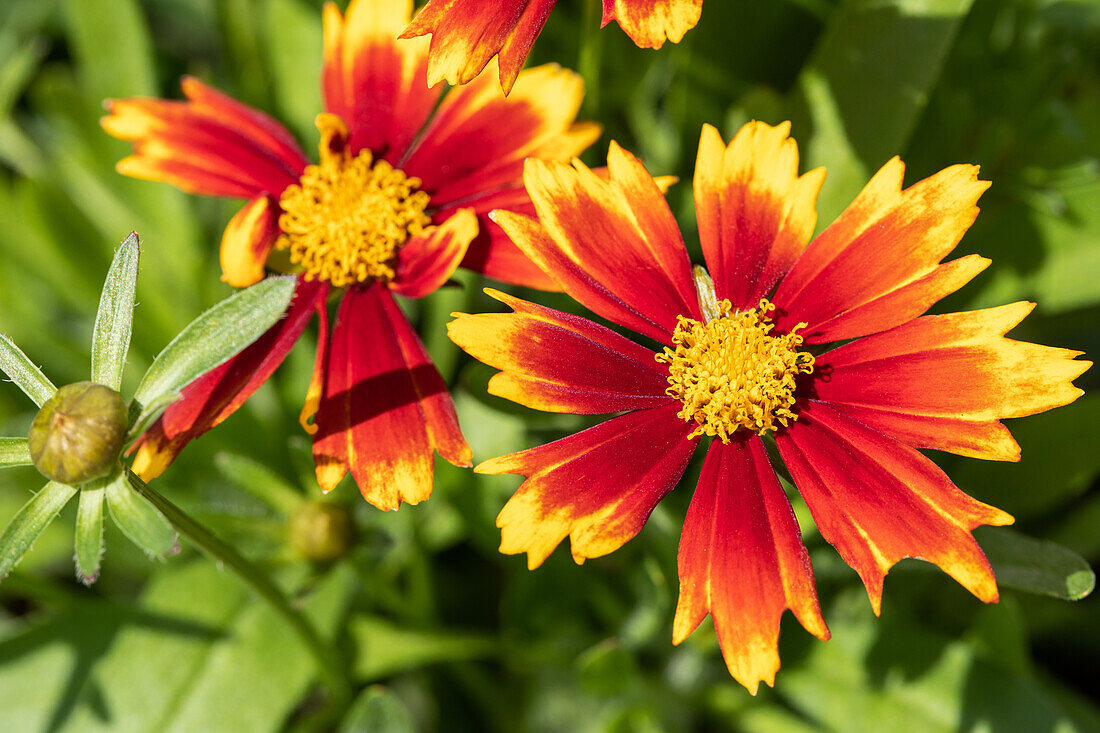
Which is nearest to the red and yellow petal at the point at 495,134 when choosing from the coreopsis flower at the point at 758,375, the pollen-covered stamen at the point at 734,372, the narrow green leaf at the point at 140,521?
the coreopsis flower at the point at 758,375

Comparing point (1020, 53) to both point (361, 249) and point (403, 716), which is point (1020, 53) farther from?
point (403, 716)

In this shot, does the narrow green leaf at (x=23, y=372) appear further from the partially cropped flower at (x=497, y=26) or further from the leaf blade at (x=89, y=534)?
the partially cropped flower at (x=497, y=26)

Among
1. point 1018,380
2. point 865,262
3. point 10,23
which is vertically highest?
point 10,23

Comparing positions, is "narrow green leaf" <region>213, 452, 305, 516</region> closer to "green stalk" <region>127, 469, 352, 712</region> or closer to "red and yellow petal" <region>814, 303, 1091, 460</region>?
"green stalk" <region>127, 469, 352, 712</region>

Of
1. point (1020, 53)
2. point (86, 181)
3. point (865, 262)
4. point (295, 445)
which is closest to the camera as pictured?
point (865, 262)

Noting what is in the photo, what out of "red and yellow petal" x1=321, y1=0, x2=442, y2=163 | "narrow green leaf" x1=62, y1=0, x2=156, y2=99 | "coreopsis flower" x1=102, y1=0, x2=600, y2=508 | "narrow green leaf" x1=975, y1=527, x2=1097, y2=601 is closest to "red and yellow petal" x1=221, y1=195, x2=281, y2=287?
"coreopsis flower" x1=102, y1=0, x2=600, y2=508

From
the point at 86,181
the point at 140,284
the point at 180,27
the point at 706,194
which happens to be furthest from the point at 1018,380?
the point at 180,27
